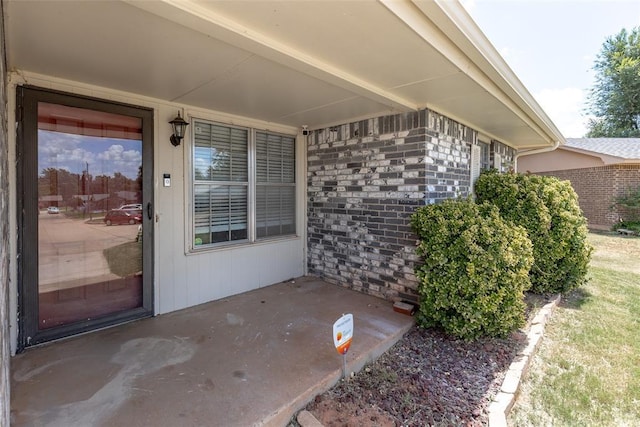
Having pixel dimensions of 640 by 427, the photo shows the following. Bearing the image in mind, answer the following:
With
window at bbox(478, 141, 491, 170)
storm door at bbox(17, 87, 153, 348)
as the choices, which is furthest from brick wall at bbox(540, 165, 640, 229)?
storm door at bbox(17, 87, 153, 348)

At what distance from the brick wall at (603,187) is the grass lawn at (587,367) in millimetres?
8200

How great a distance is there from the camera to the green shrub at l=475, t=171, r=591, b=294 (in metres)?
4.15

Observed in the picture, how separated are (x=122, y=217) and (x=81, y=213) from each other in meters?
0.34

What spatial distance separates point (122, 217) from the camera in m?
3.20

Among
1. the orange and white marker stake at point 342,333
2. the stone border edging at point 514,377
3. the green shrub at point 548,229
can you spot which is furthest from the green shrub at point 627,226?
the orange and white marker stake at point 342,333

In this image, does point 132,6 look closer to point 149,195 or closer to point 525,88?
point 149,195

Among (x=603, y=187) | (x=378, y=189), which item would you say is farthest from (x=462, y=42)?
(x=603, y=187)

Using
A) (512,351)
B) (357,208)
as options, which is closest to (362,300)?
(357,208)

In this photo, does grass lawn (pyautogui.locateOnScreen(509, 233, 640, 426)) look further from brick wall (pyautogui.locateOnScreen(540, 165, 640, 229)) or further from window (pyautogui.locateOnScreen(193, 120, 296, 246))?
brick wall (pyautogui.locateOnScreen(540, 165, 640, 229))

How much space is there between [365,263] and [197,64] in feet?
9.95

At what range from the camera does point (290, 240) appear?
4.80 metres

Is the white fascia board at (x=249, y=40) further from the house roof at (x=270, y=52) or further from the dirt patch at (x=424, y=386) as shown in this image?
the dirt patch at (x=424, y=386)

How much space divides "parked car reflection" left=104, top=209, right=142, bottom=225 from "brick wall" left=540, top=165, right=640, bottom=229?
14064 mm

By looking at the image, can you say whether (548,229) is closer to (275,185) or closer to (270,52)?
(275,185)
